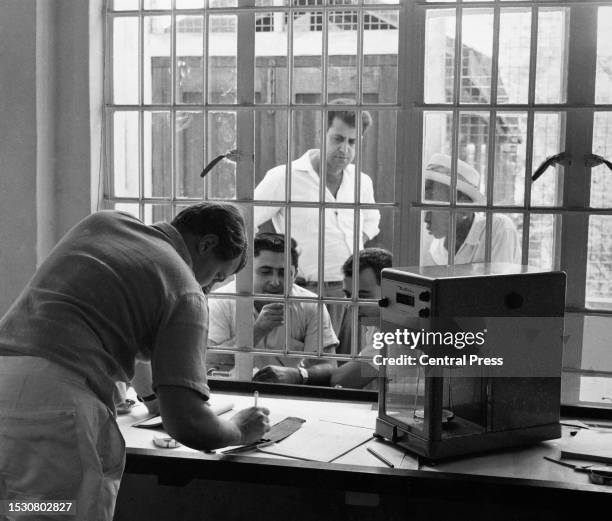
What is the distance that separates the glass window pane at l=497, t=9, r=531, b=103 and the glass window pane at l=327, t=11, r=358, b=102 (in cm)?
46

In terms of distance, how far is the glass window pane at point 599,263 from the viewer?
2.79 m

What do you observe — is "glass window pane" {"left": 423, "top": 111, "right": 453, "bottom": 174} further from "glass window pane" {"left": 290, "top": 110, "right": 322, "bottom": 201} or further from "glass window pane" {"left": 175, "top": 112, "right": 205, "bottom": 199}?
"glass window pane" {"left": 175, "top": 112, "right": 205, "bottom": 199}

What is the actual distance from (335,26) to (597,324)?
1.35 metres

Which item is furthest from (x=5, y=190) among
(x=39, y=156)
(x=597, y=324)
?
(x=597, y=324)

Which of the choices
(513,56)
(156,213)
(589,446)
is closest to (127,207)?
(156,213)

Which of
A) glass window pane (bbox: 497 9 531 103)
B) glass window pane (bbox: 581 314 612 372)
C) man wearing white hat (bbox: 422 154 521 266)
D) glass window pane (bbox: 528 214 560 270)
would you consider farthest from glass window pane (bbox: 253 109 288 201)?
glass window pane (bbox: 581 314 612 372)

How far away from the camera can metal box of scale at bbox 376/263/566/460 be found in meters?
2.18

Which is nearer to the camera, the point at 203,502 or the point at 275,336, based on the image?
the point at 203,502

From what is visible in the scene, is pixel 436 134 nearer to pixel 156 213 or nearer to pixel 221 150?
pixel 221 150

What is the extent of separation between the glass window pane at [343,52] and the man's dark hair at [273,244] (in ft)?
1.72

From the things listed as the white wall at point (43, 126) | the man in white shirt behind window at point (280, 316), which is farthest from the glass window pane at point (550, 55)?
the white wall at point (43, 126)

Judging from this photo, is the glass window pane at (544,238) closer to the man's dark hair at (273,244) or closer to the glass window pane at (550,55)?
the glass window pane at (550,55)

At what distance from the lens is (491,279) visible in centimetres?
221

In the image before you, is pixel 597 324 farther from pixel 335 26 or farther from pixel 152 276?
pixel 152 276
